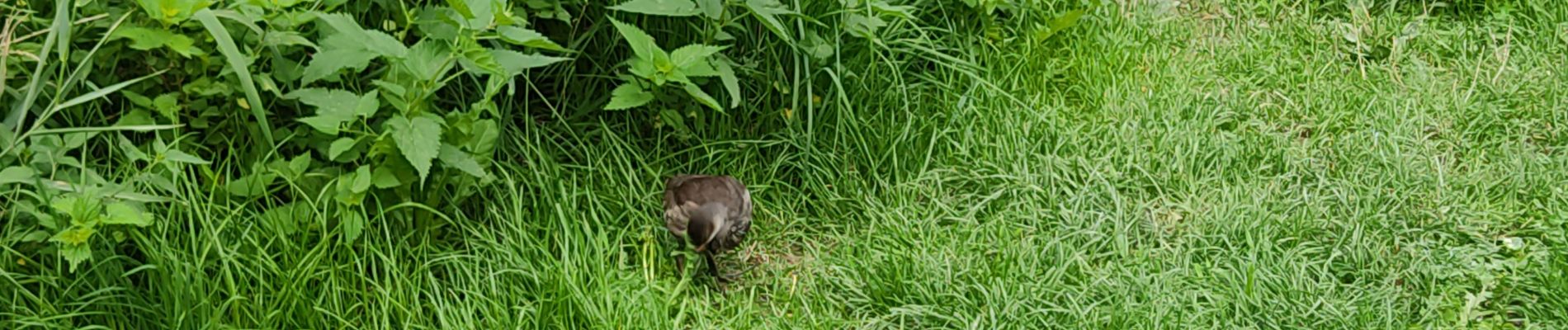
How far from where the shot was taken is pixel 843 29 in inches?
162

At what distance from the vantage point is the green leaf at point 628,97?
374 centimetres

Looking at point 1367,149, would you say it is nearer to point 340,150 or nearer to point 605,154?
point 605,154

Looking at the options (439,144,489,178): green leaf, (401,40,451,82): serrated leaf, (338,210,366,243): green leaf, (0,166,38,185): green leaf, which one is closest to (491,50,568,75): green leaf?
(401,40,451,82): serrated leaf

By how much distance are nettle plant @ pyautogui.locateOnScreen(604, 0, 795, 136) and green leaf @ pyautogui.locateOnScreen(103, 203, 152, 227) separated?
1021 mm

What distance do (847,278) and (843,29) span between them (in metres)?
0.67

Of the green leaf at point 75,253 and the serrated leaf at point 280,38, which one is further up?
the serrated leaf at point 280,38

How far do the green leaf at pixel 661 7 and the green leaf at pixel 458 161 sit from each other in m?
0.45

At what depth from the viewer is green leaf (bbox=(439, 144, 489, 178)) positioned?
3.48 meters

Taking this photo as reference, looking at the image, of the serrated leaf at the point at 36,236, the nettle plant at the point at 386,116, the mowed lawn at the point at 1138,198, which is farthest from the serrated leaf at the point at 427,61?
the serrated leaf at the point at 36,236

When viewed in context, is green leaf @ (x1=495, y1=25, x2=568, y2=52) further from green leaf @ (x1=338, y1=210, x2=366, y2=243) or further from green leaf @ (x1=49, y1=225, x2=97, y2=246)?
green leaf @ (x1=49, y1=225, x2=97, y2=246)

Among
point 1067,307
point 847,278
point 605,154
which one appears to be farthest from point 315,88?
point 1067,307

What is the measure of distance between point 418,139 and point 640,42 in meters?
0.61

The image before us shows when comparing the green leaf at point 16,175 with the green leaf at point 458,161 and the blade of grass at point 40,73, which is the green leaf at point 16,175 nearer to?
the blade of grass at point 40,73

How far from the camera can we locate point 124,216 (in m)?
3.14
